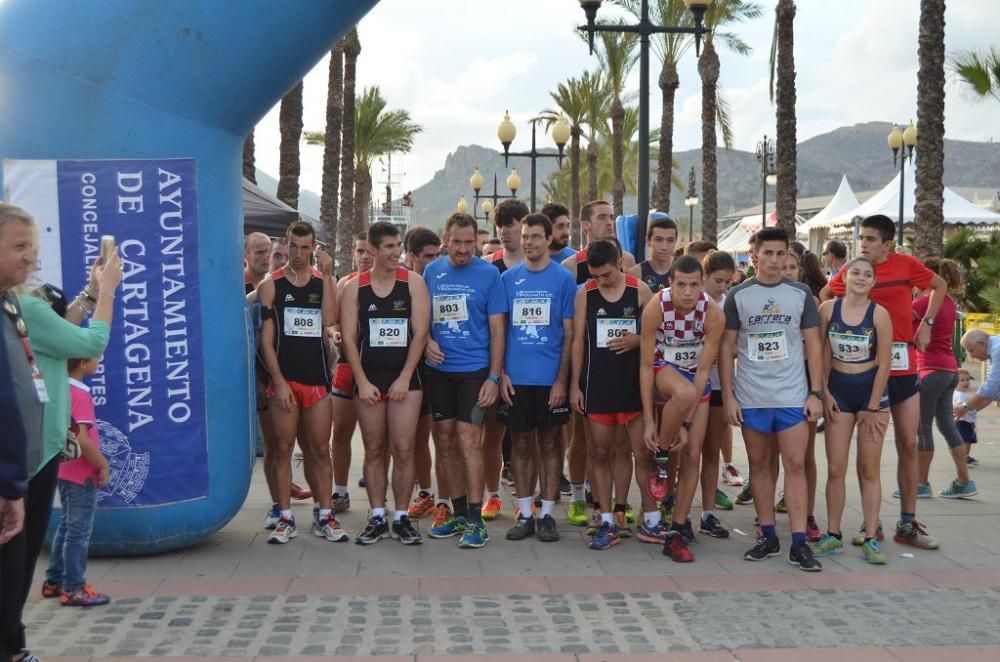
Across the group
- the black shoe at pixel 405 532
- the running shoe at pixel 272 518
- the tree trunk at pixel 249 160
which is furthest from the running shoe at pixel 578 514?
the tree trunk at pixel 249 160

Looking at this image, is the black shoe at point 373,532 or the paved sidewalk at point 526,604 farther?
the black shoe at point 373,532

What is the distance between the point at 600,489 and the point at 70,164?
355 centimetres

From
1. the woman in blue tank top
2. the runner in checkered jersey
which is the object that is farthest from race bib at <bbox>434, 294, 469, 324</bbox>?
the woman in blue tank top

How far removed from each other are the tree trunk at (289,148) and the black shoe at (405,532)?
45.2 feet

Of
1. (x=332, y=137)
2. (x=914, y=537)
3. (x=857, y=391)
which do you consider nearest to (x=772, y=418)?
(x=857, y=391)

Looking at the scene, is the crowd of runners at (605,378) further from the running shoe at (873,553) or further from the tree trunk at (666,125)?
the tree trunk at (666,125)

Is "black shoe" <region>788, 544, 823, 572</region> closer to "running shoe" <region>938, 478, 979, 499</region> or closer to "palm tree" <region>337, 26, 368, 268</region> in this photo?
"running shoe" <region>938, 478, 979, 499</region>

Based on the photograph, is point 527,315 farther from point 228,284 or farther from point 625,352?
point 228,284

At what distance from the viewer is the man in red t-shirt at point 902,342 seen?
627cm

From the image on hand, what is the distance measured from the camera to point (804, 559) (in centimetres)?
570

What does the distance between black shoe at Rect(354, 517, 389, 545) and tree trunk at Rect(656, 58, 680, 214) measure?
24182mm

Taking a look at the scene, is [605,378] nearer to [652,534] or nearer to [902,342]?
[652,534]

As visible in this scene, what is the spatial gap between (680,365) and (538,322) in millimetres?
923

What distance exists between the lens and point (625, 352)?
6199mm
